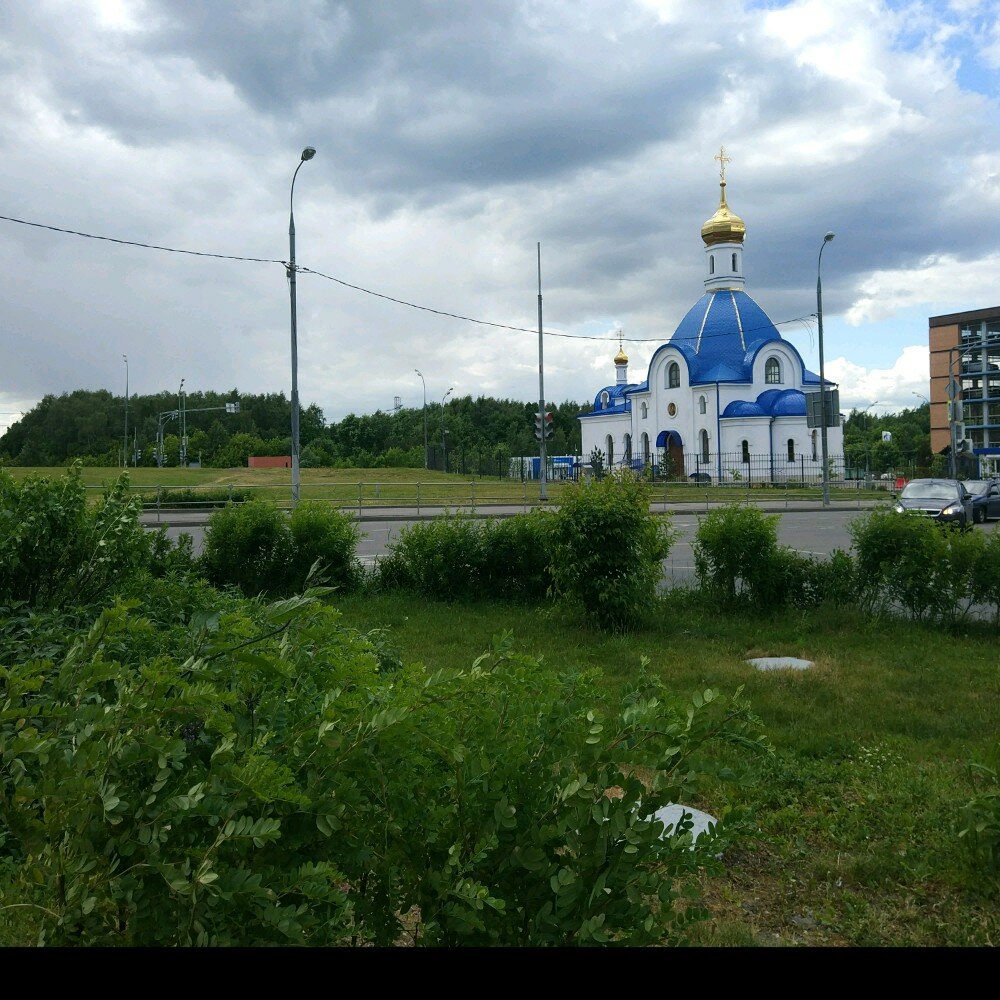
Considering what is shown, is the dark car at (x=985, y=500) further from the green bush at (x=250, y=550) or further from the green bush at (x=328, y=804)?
the green bush at (x=328, y=804)

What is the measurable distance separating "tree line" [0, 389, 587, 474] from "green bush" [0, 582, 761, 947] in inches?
2312

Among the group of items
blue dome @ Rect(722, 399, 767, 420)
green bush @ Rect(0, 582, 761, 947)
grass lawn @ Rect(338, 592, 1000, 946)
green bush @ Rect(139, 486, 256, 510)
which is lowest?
grass lawn @ Rect(338, 592, 1000, 946)

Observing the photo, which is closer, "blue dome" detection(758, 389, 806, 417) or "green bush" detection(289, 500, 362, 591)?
"green bush" detection(289, 500, 362, 591)

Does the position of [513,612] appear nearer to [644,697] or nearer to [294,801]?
[644,697]

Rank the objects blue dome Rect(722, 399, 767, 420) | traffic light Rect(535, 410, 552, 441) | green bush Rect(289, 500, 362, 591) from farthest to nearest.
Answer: blue dome Rect(722, 399, 767, 420) → traffic light Rect(535, 410, 552, 441) → green bush Rect(289, 500, 362, 591)

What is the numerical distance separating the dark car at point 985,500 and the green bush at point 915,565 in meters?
18.5

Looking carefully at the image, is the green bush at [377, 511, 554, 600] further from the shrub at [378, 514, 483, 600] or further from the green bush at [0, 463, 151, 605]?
the green bush at [0, 463, 151, 605]

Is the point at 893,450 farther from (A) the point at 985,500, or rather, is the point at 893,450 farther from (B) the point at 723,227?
(A) the point at 985,500

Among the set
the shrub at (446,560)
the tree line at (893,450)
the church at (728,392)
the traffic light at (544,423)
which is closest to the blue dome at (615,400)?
the church at (728,392)

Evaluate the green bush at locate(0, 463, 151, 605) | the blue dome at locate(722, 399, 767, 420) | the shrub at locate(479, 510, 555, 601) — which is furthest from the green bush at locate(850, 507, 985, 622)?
the blue dome at locate(722, 399, 767, 420)

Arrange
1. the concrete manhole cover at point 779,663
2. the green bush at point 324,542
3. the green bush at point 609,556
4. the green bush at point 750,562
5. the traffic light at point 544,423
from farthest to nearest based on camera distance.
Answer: the traffic light at point 544,423 → the green bush at point 324,542 → the green bush at point 750,562 → the green bush at point 609,556 → the concrete manhole cover at point 779,663

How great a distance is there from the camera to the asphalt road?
15.1 m

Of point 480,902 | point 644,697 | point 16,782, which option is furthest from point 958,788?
point 16,782

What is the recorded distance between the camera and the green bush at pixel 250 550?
10.4m
